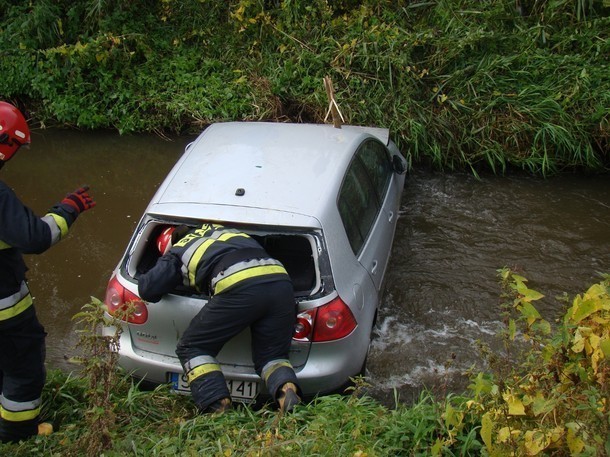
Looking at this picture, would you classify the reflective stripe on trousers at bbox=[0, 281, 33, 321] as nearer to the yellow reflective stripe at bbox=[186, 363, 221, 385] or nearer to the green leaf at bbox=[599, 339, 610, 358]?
the yellow reflective stripe at bbox=[186, 363, 221, 385]

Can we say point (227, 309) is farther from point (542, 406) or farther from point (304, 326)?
point (542, 406)

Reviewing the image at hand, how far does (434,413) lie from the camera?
3062 mm

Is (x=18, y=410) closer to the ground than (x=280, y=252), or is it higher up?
closer to the ground

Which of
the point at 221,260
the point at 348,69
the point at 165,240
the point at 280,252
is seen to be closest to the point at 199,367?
the point at 221,260

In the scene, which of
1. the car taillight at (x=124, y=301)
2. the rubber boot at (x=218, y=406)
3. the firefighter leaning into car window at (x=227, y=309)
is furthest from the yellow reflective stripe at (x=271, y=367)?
the car taillight at (x=124, y=301)

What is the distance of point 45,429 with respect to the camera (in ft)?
11.8

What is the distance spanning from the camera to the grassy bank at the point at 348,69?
23.8 ft

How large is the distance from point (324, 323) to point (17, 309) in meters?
1.66

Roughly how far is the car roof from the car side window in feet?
0.37

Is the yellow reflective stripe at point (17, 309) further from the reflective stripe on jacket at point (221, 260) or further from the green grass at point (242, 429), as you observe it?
the reflective stripe on jacket at point (221, 260)

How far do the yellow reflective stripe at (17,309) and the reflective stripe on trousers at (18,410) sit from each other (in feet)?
1.65

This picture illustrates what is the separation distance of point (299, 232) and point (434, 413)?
4.13 ft

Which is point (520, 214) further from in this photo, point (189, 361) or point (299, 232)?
point (189, 361)

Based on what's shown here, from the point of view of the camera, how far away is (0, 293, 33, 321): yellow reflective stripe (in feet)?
11.1
